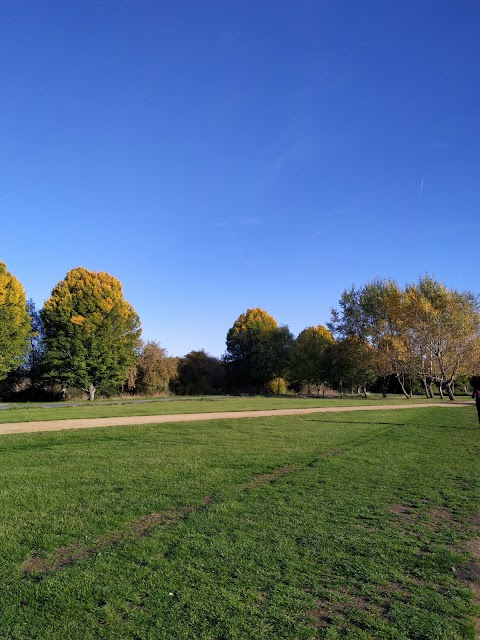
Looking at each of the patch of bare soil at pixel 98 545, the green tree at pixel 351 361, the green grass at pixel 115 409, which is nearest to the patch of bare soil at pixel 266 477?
the patch of bare soil at pixel 98 545

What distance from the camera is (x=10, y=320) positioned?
4297cm

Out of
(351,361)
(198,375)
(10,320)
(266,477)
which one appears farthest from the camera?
(198,375)

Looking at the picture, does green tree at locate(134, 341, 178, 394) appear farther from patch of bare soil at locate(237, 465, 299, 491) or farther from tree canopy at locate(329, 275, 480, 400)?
patch of bare soil at locate(237, 465, 299, 491)

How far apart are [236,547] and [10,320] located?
44.1 meters

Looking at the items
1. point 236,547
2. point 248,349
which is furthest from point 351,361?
point 236,547

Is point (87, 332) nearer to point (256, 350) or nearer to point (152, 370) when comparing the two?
point (152, 370)

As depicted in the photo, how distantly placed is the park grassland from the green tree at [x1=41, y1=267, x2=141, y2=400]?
37170mm

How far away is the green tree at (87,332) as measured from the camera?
46031mm

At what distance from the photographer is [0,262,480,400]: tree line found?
Answer: 44.5m

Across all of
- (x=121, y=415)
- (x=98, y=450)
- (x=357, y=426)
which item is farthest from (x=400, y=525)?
(x=121, y=415)

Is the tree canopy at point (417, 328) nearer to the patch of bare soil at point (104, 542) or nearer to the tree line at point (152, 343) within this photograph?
the tree line at point (152, 343)

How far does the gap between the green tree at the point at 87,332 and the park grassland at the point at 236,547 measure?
3717cm

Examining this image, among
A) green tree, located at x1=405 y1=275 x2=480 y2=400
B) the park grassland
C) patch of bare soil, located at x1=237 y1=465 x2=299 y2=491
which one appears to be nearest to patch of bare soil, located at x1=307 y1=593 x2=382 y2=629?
the park grassland

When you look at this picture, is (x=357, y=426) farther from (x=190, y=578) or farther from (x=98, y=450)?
(x=190, y=578)
